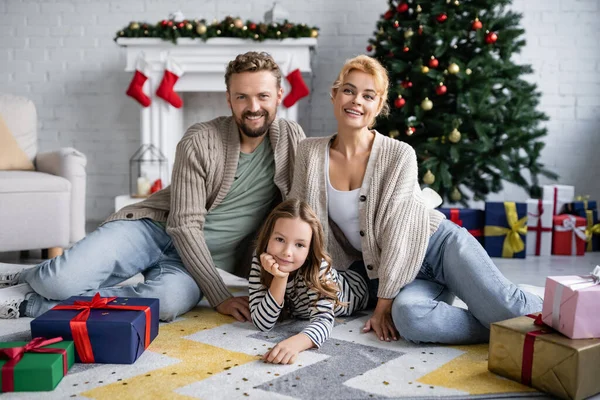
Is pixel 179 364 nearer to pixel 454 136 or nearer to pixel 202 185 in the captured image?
pixel 202 185

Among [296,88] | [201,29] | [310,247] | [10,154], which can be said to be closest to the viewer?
[310,247]

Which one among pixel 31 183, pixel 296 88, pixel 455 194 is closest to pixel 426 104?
pixel 455 194

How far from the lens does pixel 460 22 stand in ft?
11.3

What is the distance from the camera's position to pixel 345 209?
1.99 metres

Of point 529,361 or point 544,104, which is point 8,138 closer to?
point 529,361

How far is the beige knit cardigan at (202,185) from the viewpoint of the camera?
6.84 ft

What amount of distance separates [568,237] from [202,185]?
226 cm

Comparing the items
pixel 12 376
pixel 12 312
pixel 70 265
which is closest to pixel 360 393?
pixel 12 376

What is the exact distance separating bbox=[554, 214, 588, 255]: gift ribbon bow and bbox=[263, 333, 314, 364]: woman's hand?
2279 mm

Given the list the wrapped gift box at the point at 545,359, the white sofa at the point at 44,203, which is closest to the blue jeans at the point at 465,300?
the wrapped gift box at the point at 545,359

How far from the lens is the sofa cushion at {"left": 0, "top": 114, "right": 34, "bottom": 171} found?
3293 mm

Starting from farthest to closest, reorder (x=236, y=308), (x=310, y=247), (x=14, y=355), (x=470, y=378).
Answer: (x=236, y=308) < (x=310, y=247) < (x=470, y=378) < (x=14, y=355)

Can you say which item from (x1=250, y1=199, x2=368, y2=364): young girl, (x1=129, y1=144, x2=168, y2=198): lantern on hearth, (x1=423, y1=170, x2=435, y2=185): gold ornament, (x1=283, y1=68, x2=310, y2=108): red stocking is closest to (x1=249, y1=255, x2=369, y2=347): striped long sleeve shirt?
(x1=250, y1=199, x2=368, y2=364): young girl

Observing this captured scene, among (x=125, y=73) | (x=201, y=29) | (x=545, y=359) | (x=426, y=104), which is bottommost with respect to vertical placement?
(x=545, y=359)
